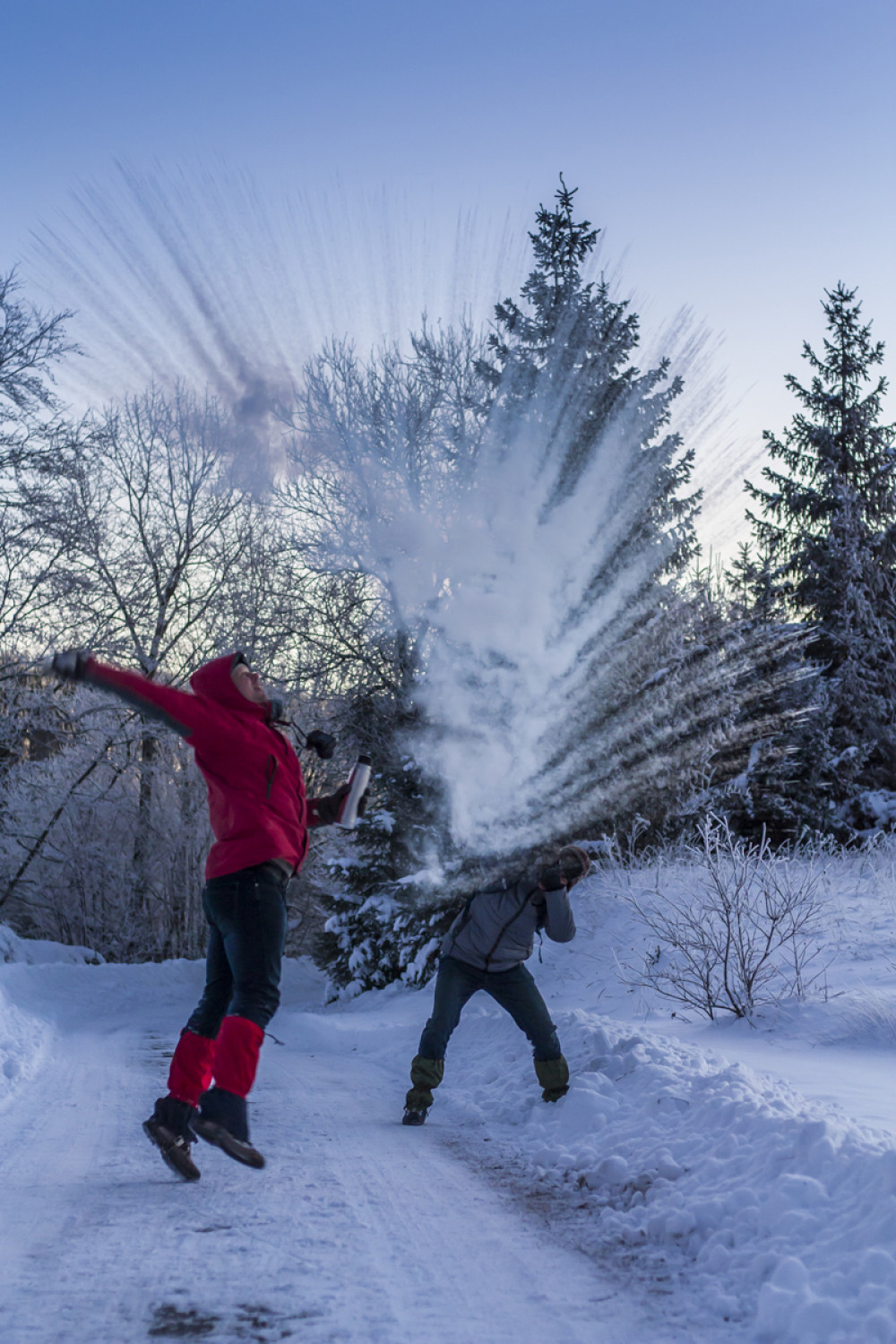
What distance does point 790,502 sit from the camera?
22.2 meters

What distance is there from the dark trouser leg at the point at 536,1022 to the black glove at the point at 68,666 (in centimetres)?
282

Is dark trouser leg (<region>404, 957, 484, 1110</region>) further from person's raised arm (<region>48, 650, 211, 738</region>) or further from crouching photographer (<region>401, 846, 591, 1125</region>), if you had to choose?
person's raised arm (<region>48, 650, 211, 738</region>)

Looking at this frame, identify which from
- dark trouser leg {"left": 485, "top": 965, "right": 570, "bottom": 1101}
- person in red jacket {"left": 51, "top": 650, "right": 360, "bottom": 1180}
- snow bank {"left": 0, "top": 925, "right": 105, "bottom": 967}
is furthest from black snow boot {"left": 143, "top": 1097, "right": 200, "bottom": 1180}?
snow bank {"left": 0, "top": 925, "right": 105, "bottom": 967}

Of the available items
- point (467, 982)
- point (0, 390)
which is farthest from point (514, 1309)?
point (0, 390)

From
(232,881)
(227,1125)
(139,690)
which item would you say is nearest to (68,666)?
(139,690)

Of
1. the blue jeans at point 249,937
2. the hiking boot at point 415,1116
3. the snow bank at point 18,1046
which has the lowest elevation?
the snow bank at point 18,1046

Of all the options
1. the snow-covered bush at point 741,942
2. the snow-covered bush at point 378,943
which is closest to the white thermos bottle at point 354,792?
the snow-covered bush at point 741,942

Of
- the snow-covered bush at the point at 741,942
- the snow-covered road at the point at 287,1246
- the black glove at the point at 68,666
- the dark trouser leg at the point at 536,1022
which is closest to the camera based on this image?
the snow-covered road at the point at 287,1246

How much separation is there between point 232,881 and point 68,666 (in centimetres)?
100

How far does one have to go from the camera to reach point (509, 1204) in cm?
320

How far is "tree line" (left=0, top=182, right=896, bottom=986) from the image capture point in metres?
13.2

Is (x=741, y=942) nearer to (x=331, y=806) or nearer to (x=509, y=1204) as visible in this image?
(x=509, y=1204)

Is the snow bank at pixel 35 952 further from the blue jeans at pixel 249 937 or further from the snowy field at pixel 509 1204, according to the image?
the blue jeans at pixel 249 937

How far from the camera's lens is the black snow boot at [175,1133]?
3.20 metres
